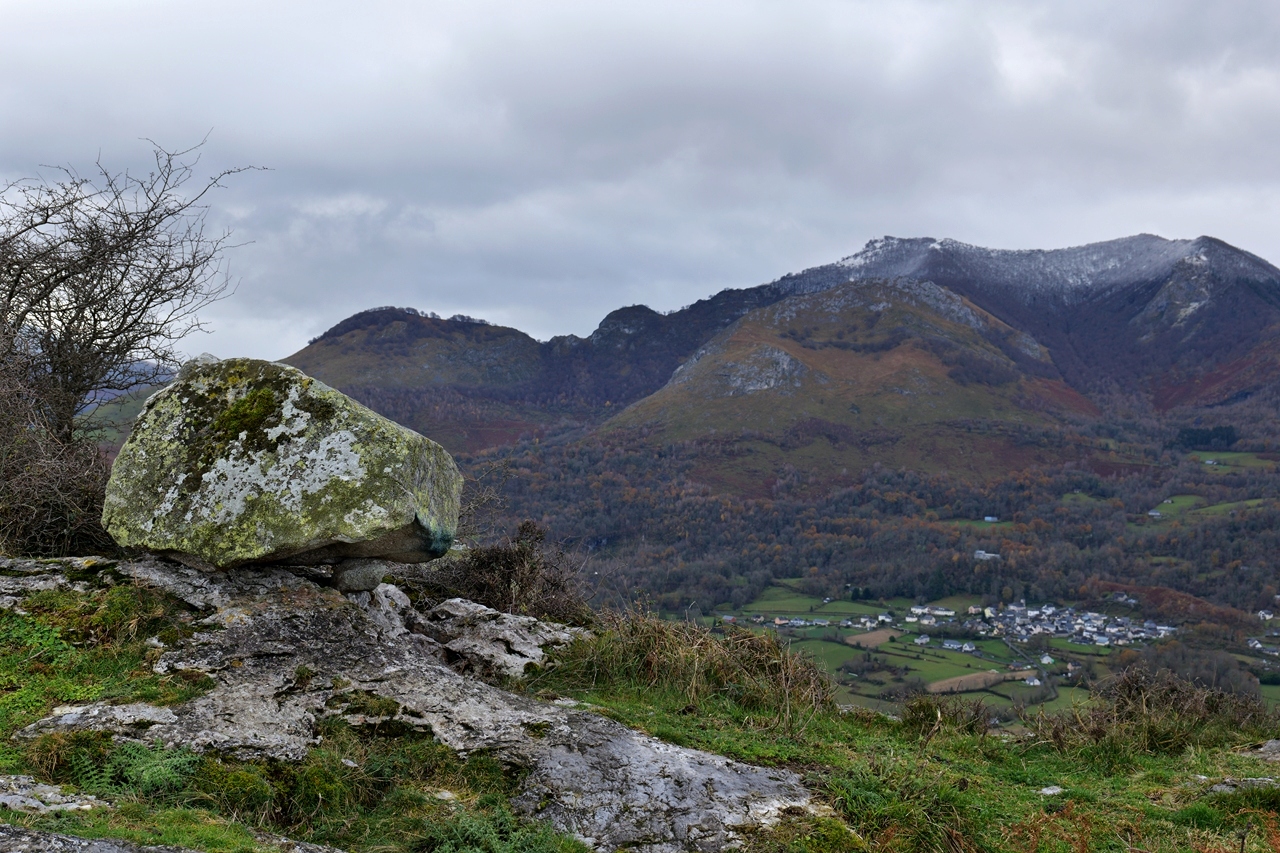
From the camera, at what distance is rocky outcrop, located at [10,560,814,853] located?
5.87 m

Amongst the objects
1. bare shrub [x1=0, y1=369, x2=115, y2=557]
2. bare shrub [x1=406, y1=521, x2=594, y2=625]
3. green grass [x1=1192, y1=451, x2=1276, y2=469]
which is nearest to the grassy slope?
bare shrub [x1=0, y1=369, x2=115, y2=557]

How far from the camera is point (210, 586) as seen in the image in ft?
25.6

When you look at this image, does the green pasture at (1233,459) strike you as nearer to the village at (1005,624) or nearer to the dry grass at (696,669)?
the village at (1005,624)

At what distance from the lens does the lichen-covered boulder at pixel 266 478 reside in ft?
25.3

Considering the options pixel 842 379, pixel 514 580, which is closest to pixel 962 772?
pixel 514 580

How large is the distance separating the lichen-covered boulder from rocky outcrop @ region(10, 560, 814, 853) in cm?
50

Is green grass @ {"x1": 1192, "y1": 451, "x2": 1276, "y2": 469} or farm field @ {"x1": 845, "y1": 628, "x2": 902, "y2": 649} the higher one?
green grass @ {"x1": 1192, "y1": 451, "x2": 1276, "y2": 469}

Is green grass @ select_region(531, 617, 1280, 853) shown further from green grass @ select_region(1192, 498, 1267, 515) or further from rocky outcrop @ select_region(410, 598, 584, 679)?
green grass @ select_region(1192, 498, 1267, 515)

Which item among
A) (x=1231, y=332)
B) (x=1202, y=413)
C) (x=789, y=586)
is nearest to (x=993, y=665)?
(x=789, y=586)

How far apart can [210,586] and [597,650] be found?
13.8 ft

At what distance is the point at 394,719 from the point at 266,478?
2814 millimetres

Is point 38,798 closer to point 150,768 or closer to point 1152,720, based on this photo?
point 150,768

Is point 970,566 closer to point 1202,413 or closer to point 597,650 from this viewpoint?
point 597,650

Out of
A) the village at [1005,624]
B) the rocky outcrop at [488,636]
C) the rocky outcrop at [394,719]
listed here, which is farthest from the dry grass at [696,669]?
the village at [1005,624]
